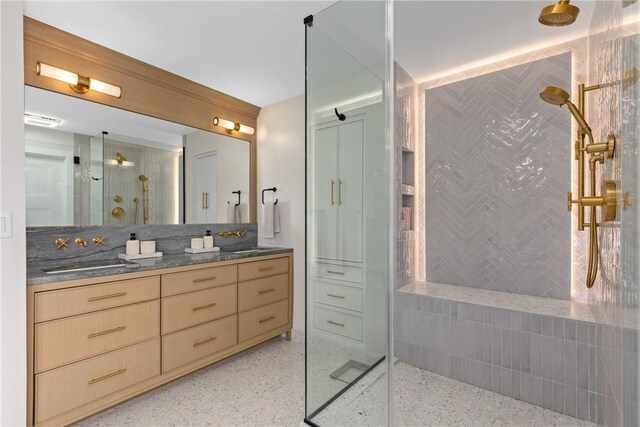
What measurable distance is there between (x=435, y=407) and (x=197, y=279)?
1812 mm

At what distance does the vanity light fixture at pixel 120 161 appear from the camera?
2463mm

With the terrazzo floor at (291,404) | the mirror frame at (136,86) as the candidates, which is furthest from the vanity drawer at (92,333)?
the mirror frame at (136,86)

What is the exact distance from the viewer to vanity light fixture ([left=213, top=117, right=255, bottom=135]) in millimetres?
3182

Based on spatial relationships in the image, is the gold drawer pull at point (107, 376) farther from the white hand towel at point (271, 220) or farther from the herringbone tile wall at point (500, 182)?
the herringbone tile wall at point (500, 182)

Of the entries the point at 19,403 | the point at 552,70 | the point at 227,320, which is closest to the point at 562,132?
the point at 552,70

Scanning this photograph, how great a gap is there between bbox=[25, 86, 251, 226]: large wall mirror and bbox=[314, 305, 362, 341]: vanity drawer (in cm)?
174

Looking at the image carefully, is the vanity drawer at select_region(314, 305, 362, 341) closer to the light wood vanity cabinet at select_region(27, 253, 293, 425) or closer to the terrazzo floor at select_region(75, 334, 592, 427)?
the terrazzo floor at select_region(75, 334, 592, 427)

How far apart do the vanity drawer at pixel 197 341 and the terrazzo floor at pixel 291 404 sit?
0.61 feet

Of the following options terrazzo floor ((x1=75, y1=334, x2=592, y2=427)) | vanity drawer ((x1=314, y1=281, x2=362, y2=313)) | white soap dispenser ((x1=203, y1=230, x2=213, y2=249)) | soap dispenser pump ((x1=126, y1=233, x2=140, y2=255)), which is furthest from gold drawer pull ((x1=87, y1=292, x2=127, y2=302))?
vanity drawer ((x1=314, y1=281, x2=362, y2=313))

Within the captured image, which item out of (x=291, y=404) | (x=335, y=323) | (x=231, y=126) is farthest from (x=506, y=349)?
(x=231, y=126)

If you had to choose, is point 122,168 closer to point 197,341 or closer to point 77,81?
point 77,81

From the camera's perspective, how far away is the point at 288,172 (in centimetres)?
329

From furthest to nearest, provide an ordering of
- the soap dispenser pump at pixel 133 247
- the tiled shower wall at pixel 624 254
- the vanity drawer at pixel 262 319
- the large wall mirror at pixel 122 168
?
the vanity drawer at pixel 262 319 < the soap dispenser pump at pixel 133 247 < the large wall mirror at pixel 122 168 < the tiled shower wall at pixel 624 254

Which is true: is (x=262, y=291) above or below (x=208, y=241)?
below
